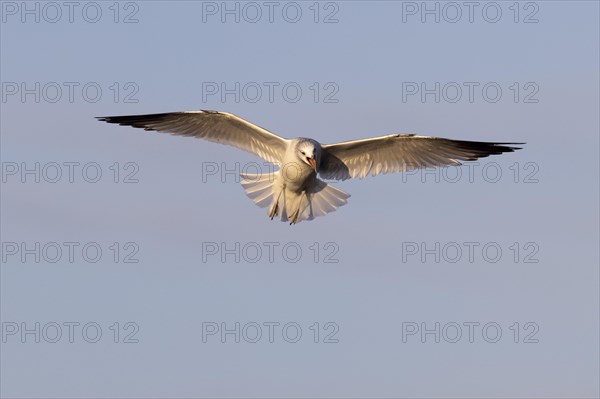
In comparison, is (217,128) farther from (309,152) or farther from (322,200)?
(322,200)

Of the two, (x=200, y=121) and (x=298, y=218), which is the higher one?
(x=200, y=121)

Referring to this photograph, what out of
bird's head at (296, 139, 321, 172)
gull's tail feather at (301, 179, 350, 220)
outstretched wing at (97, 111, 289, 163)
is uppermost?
outstretched wing at (97, 111, 289, 163)

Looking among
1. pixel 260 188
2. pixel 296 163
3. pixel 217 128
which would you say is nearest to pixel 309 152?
pixel 296 163

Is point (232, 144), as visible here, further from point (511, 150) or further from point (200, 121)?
point (511, 150)

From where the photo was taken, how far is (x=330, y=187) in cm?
1977

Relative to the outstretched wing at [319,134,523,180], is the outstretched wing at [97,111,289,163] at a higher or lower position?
higher

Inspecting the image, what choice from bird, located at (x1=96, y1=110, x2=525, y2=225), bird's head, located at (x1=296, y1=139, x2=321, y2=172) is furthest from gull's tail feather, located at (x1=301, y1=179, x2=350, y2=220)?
bird's head, located at (x1=296, y1=139, x2=321, y2=172)

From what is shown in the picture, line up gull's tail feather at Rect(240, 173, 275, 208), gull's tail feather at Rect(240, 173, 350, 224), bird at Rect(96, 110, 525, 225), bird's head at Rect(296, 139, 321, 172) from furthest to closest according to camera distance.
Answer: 1. gull's tail feather at Rect(240, 173, 275, 208)
2. gull's tail feather at Rect(240, 173, 350, 224)
3. bird at Rect(96, 110, 525, 225)
4. bird's head at Rect(296, 139, 321, 172)

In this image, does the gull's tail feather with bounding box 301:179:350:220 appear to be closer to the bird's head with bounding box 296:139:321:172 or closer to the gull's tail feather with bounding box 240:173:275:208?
the gull's tail feather with bounding box 240:173:275:208

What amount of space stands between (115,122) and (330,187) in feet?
11.8

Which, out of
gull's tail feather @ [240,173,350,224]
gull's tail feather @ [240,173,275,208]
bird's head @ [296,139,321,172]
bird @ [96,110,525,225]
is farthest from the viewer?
gull's tail feather @ [240,173,275,208]

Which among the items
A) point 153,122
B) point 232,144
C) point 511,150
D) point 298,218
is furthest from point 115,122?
point 511,150

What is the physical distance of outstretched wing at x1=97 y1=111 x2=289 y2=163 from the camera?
63.3 ft

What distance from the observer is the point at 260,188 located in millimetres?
19766
